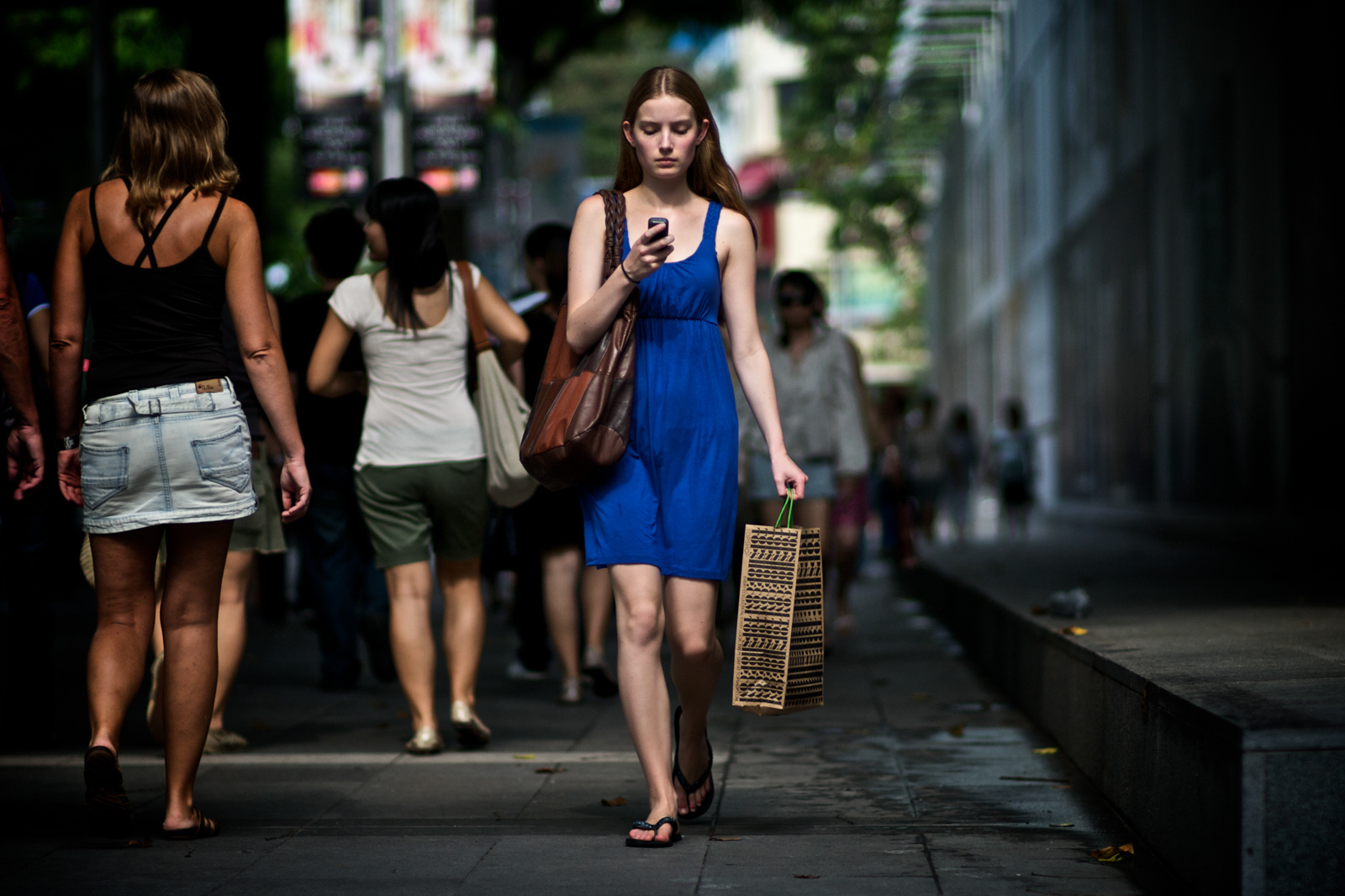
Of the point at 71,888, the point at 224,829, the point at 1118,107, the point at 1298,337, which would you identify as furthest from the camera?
the point at 1118,107

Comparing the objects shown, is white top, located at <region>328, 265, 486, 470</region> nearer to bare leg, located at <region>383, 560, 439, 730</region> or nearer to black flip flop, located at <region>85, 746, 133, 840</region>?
bare leg, located at <region>383, 560, 439, 730</region>

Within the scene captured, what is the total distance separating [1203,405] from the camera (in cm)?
1471

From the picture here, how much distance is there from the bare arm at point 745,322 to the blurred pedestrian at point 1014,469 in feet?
53.5

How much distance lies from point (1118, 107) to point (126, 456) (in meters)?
16.9

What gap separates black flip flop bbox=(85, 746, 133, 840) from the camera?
13.5ft

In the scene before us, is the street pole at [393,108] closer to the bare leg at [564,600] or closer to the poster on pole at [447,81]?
the poster on pole at [447,81]

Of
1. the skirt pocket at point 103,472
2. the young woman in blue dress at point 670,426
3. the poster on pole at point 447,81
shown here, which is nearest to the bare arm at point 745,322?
the young woman in blue dress at point 670,426

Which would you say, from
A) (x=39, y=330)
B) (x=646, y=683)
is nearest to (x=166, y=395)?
(x=646, y=683)

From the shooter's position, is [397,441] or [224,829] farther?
[397,441]

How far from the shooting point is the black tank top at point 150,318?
4258 mm

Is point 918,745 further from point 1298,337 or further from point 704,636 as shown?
point 1298,337

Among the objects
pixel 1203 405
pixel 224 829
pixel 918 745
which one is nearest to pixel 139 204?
pixel 224 829

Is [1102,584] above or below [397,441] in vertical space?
below

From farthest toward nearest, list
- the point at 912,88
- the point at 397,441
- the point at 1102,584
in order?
the point at 912,88 < the point at 1102,584 < the point at 397,441
